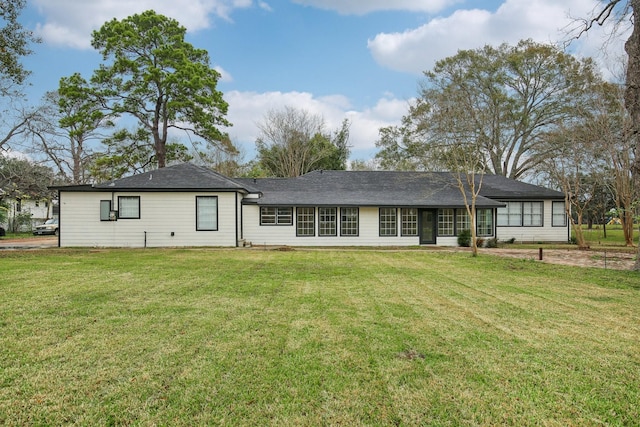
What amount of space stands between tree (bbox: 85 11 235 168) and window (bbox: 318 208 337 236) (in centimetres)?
1240

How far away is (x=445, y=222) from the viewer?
19.1 meters

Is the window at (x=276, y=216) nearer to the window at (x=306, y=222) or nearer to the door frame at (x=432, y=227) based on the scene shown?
the window at (x=306, y=222)

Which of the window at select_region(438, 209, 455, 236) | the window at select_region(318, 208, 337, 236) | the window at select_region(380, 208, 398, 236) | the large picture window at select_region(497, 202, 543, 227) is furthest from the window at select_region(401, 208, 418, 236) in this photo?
the large picture window at select_region(497, 202, 543, 227)

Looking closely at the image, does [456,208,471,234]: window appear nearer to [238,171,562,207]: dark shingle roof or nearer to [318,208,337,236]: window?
[238,171,562,207]: dark shingle roof

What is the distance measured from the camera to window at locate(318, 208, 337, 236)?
1847 cm

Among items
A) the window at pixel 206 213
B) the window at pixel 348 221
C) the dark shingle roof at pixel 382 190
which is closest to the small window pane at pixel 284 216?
the dark shingle roof at pixel 382 190

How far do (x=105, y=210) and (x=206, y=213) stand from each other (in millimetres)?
4505

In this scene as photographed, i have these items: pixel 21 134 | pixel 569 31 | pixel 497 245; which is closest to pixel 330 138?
pixel 497 245

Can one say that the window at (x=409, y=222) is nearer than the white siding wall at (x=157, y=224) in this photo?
No

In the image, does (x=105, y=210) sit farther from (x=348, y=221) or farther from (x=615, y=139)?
(x=615, y=139)

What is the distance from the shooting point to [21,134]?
77.7 feet

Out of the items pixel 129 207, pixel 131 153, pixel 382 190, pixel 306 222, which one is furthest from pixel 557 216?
pixel 131 153

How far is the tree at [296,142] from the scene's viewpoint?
33.7 metres

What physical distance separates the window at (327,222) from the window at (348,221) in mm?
345
